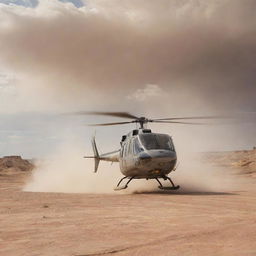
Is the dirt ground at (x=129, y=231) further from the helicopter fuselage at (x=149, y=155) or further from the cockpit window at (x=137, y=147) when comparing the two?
the cockpit window at (x=137, y=147)

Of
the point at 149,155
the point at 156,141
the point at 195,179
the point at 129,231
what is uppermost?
the point at 156,141

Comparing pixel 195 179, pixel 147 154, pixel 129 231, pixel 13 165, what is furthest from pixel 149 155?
pixel 13 165

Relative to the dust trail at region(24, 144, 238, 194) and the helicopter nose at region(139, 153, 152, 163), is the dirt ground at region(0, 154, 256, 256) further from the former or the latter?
the dust trail at region(24, 144, 238, 194)

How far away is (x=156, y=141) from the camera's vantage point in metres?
18.1

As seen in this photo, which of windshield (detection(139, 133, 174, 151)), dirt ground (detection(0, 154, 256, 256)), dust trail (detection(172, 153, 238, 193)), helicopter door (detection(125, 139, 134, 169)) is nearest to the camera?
dirt ground (detection(0, 154, 256, 256))

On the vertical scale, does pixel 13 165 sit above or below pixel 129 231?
above

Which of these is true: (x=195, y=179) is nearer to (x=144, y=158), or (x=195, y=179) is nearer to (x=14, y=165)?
(x=144, y=158)

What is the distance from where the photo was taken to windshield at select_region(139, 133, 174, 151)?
17.9 m

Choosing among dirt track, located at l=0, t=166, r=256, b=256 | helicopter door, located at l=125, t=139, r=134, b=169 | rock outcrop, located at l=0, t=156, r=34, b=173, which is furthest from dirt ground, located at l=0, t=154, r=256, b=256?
rock outcrop, located at l=0, t=156, r=34, b=173

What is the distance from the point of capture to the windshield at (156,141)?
58.9 ft

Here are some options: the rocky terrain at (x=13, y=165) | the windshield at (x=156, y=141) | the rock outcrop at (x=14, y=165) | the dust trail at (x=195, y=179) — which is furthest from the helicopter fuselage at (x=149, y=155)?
the rock outcrop at (x=14, y=165)

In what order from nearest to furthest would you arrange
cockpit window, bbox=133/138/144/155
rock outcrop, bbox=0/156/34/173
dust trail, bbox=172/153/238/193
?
cockpit window, bbox=133/138/144/155, dust trail, bbox=172/153/238/193, rock outcrop, bbox=0/156/34/173

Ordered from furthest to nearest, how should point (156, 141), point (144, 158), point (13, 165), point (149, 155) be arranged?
point (13, 165) → point (156, 141) → point (144, 158) → point (149, 155)

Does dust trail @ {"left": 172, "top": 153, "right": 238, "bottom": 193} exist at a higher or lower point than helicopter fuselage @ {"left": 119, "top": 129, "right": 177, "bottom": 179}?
lower
